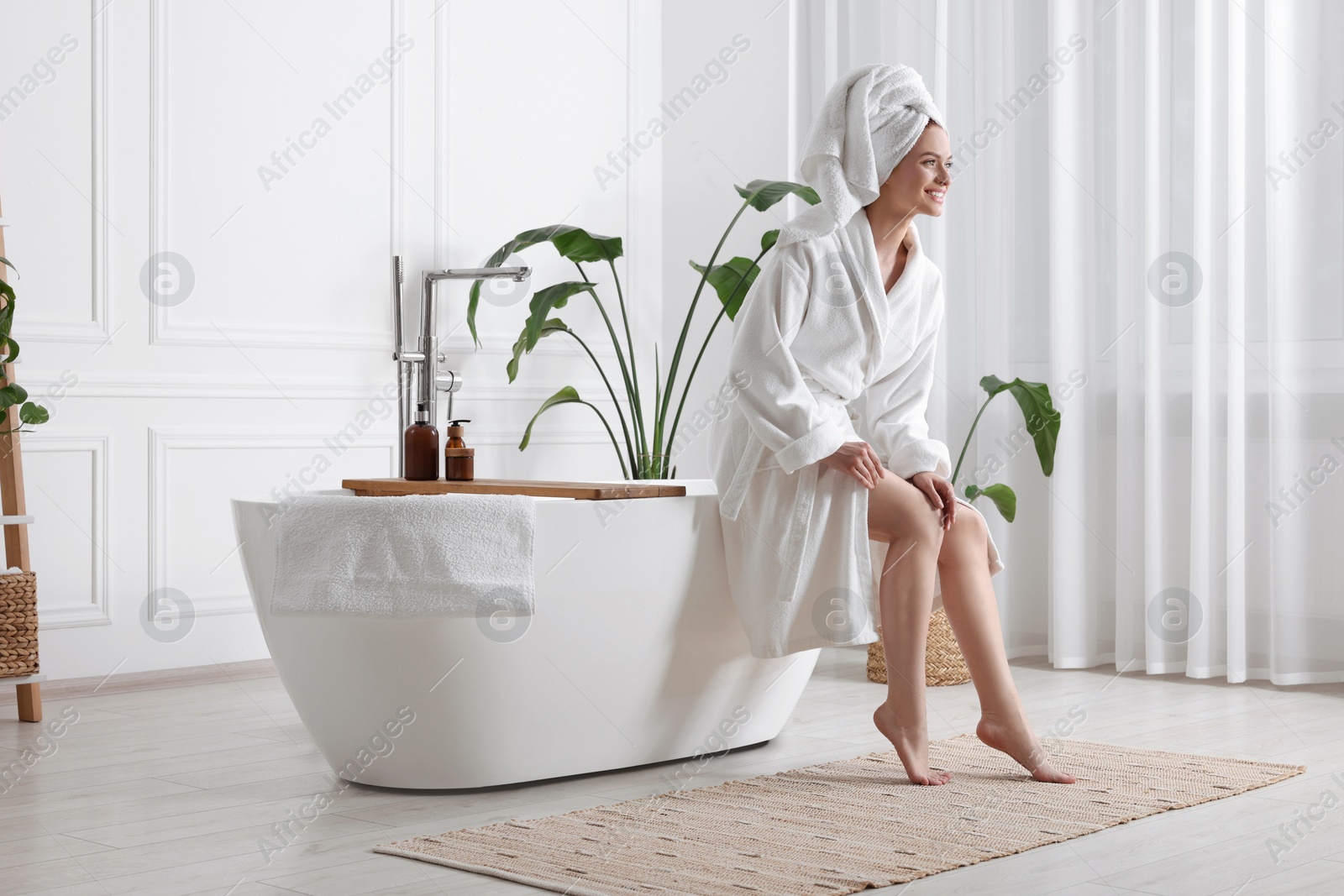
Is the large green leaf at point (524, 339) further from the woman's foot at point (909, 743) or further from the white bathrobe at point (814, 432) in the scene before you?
the woman's foot at point (909, 743)

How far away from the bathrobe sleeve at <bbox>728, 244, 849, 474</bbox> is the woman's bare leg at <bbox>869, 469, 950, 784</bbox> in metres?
0.13

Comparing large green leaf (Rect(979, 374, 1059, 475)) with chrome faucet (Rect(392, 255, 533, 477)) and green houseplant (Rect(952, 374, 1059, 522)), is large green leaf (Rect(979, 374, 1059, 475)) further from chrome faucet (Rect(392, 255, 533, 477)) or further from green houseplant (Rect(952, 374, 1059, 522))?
chrome faucet (Rect(392, 255, 533, 477))

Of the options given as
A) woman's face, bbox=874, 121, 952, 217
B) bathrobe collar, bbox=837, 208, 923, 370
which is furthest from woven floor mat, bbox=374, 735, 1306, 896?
woman's face, bbox=874, 121, 952, 217

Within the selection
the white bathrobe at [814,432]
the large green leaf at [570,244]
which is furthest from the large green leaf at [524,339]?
the white bathrobe at [814,432]

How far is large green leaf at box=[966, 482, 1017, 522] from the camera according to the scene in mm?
3299

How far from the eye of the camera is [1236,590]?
10.3ft

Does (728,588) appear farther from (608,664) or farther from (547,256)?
(547,256)

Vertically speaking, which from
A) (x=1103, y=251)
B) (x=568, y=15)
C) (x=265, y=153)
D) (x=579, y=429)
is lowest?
Result: (x=579, y=429)

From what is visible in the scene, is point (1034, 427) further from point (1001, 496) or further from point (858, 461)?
point (858, 461)

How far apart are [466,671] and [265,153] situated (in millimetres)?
1889

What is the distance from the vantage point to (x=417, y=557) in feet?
6.65

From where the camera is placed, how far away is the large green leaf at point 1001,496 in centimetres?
330

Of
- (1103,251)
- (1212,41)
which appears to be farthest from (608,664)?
(1212,41)

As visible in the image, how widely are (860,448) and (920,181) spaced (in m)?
0.46
